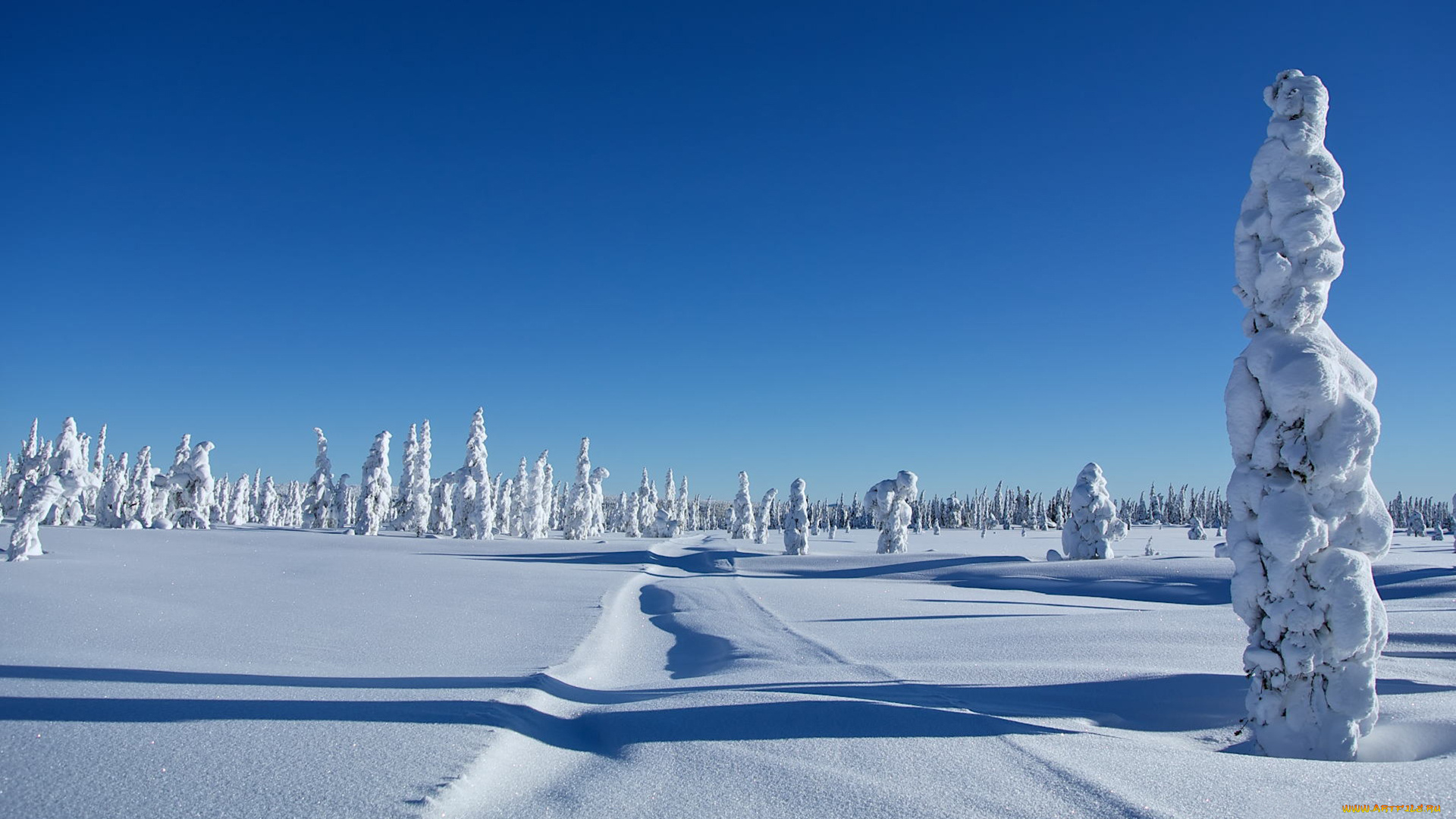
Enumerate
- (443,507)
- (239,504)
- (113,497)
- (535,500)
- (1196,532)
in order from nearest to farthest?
1. (113,497)
2. (443,507)
3. (1196,532)
4. (535,500)
5. (239,504)

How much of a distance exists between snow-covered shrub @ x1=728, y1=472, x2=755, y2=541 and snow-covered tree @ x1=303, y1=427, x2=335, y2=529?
31.1 m

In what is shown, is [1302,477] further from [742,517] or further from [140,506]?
[742,517]

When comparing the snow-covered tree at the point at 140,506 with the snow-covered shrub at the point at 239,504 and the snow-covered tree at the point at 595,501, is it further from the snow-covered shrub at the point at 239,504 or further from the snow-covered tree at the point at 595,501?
the snow-covered shrub at the point at 239,504

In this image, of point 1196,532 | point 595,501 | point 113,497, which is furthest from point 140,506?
point 1196,532

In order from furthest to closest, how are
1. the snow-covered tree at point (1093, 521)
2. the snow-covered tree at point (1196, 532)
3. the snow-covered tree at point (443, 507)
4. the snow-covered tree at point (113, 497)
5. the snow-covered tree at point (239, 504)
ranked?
the snow-covered tree at point (239, 504) < the snow-covered tree at point (1196, 532) < the snow-covered tree at point (443, 507) < the snow-covered tree at point (113, 497) < the snow-covered tree at point (1093, 521)

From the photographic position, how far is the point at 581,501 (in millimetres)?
64938

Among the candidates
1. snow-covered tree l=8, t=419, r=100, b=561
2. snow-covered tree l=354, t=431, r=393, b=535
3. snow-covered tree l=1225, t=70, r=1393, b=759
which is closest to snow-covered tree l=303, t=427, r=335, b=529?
snow-covered tree l=354, t=431, r=393, b=535

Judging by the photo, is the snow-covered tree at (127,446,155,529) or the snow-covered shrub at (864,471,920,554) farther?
the snow-covered tree at (127,446,155,529)

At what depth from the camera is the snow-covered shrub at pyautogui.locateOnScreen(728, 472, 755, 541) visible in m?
60.8

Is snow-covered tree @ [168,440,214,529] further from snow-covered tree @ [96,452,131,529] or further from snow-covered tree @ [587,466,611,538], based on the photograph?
snow-covered tree @ [587,466,611,538]

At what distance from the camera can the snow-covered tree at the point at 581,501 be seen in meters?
64.9

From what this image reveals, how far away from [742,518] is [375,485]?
30.4 m

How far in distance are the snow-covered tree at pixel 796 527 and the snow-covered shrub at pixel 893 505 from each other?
3.66m

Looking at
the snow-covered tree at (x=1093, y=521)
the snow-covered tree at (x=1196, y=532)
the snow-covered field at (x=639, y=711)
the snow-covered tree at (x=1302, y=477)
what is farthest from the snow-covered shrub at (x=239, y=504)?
the snow-covered tree at (x=1196, y=532)
